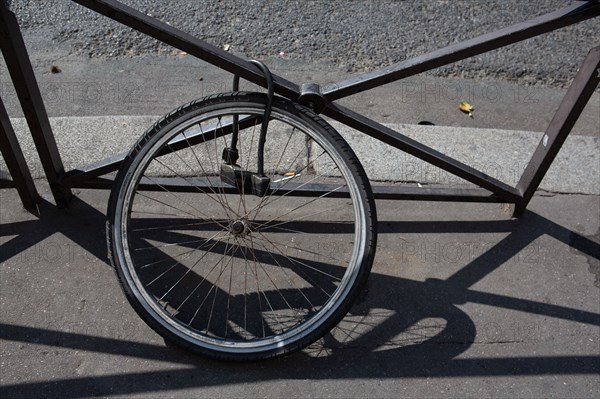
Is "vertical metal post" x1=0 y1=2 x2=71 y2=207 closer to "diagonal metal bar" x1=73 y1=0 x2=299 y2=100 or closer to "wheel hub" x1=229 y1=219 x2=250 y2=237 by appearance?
"diagonal metal bar" x1=73 y1=0 x2=299 y2=100

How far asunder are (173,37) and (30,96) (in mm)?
866

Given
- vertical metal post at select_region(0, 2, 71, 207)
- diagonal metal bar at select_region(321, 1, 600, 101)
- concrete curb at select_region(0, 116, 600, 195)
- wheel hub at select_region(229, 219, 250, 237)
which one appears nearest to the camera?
vertical metal post at select_region(0, 2, 71, 207)

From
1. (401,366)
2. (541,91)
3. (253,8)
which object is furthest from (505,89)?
(401,366)

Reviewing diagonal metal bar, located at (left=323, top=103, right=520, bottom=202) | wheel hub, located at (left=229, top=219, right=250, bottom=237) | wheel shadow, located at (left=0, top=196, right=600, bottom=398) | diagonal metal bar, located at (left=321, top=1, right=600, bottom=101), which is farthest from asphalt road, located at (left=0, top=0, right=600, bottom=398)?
diagonal metal bar, located at (left=321, top=1, right=600, bottom=101)

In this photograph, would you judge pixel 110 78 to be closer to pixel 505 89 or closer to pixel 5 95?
pixel 5 95

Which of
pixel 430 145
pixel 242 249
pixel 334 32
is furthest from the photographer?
pixel 334 32

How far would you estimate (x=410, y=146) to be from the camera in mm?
3393

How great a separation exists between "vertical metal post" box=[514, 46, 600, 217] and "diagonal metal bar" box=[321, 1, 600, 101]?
320mm

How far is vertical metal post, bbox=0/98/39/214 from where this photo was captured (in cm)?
339

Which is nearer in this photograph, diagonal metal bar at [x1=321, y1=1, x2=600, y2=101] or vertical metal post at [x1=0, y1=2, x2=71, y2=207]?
vertical metal post at [x1=0, y1=2, x2=71, y2=207]

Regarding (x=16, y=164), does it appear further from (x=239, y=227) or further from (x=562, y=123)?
(x=562, y=123)

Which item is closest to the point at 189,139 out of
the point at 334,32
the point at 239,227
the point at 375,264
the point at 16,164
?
the point at 239,227

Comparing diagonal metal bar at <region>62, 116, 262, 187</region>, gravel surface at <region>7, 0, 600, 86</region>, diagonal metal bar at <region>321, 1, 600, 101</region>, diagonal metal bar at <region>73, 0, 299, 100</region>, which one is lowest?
diagonal metal bar at <region>62, 116, 262, 187</region>

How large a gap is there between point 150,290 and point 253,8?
8.96 ft
